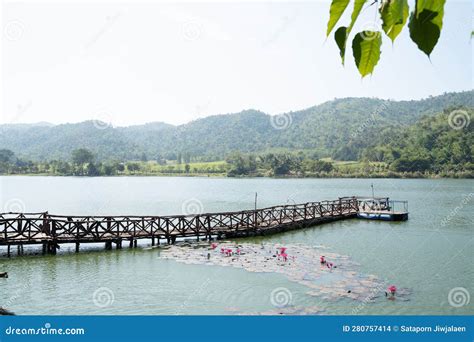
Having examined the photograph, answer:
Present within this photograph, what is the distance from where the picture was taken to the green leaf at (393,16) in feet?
3.30

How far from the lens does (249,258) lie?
22531 mm

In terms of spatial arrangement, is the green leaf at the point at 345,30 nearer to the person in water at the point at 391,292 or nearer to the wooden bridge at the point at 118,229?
the person in water at the point at 391,292

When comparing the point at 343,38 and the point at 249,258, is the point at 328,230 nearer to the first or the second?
the point at 249,258

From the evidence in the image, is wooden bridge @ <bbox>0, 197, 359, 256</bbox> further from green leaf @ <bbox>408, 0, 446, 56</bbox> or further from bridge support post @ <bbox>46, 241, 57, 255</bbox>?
green leaf @ <bbox>408, 0, 446, 56</bbox>

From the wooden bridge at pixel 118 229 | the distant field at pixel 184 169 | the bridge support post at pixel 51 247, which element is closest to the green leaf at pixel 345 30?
the wooden bridge at pixel 118 229

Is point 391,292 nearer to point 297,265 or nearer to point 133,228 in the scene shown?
point 297,265

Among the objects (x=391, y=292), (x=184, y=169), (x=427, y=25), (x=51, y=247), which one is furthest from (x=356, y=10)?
(x=184, y=169)

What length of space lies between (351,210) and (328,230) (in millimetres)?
8930

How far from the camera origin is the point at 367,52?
1123 mm

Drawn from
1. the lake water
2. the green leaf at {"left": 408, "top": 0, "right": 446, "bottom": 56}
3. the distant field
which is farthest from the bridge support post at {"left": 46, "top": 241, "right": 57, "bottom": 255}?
the distant field

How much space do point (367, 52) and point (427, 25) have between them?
0.19 metres
